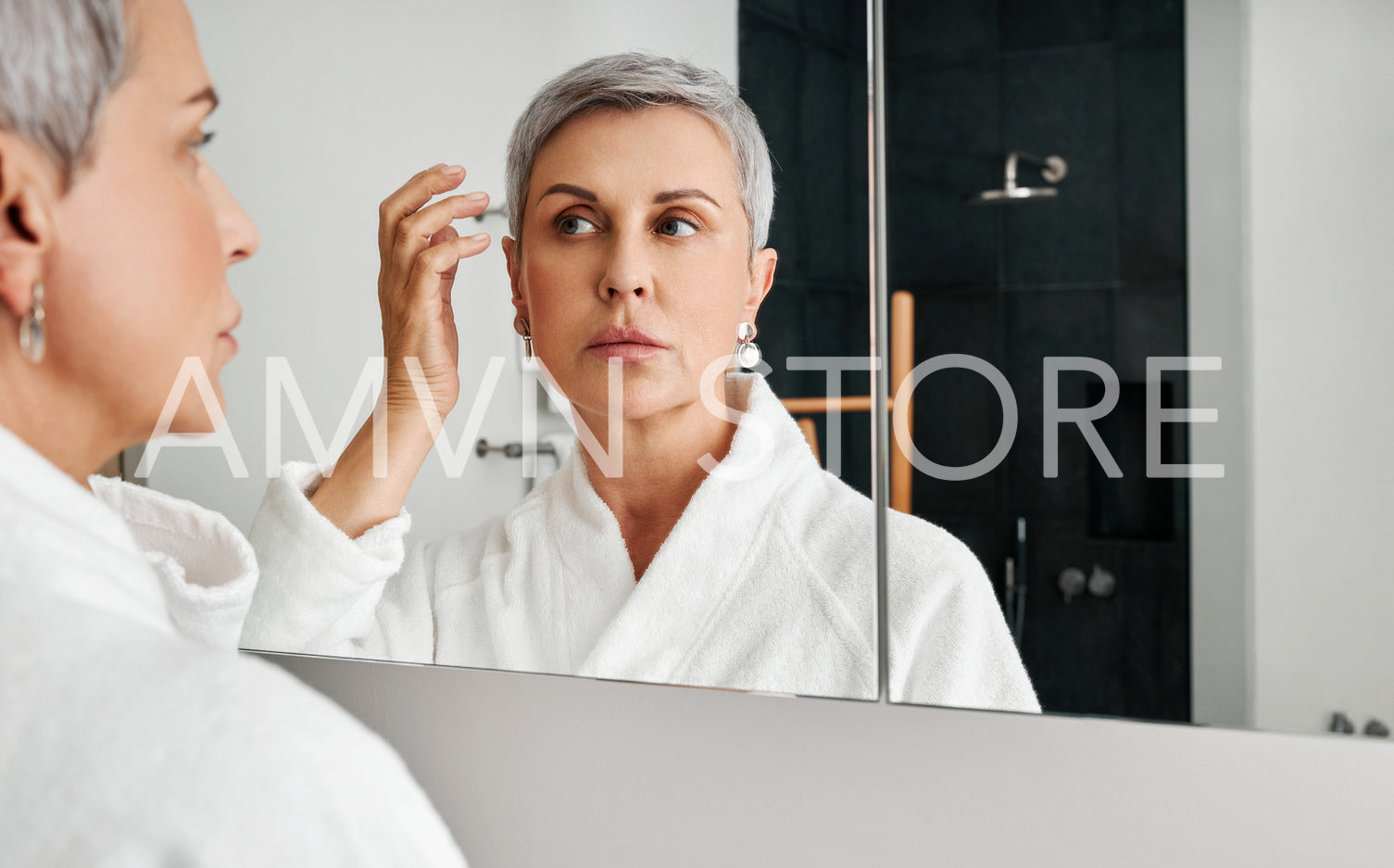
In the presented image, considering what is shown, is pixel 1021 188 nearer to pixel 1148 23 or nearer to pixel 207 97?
pixel 1148 23

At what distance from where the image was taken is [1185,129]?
1.95 ft

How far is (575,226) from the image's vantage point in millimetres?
702

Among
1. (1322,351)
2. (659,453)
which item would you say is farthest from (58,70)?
(1322,351)

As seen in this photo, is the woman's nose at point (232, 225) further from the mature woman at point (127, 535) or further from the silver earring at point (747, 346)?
the silver earring at point (747, 346)

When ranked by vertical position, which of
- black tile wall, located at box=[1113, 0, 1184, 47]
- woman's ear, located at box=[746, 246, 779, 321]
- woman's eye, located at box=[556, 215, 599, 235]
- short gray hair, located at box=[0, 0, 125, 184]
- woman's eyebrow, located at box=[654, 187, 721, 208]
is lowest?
woman's ear, located at box=[746, 246, 779, 321]

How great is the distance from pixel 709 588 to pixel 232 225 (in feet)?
1.57

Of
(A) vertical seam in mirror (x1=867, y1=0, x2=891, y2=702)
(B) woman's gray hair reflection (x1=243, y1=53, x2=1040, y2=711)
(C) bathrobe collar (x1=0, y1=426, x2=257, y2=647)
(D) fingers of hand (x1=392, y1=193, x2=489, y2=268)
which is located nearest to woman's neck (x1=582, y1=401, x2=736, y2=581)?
(B) woman's gray hair reflection (x1=243, y1=53, x2=1040, y2=711)

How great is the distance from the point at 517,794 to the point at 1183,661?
1.71 ft

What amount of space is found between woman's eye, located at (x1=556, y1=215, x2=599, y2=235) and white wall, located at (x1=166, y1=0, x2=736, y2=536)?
60 mm

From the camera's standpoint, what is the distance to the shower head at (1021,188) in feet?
2.05

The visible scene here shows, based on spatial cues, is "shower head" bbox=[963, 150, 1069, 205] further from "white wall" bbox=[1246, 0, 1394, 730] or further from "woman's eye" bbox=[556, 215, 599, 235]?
"woman's eye" bbox=[556, 215, 599, 235]

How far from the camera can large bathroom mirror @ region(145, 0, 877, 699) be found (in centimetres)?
67

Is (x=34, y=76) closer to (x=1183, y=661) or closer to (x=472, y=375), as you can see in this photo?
(x=472, y=375)

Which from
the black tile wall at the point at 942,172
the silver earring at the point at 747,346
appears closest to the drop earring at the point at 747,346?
the silver earring at the point at 747,346
